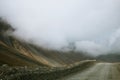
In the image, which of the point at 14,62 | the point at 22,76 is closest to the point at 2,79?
the point at 22,76

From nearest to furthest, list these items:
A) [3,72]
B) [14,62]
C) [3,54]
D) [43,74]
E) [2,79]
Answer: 1. [2,79]
2. [3,72]
3. [43,74]
4. [14,62]
5. [3,54]

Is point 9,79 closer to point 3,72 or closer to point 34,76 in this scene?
point 3,72

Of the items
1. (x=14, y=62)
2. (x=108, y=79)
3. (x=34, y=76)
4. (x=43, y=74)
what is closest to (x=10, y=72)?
(x=34, y=76)

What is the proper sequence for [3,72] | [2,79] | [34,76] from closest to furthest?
[2,79] < [3,72] < [34,76]

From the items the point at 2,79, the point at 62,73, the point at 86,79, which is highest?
the point at 62,73

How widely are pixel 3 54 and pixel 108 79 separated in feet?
520

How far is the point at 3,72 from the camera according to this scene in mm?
24891

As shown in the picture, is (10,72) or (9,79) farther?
(10,72)

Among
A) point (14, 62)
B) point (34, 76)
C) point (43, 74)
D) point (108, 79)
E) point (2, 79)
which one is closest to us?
point (2, 79)

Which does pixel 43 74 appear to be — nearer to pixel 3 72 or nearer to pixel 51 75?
pixel 51 75

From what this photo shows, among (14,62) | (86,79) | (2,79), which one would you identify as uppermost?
(14,62)

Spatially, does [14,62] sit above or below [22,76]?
above

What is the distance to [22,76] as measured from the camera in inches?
1008

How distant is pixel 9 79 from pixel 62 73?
16374 millimetres
